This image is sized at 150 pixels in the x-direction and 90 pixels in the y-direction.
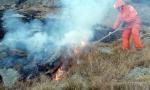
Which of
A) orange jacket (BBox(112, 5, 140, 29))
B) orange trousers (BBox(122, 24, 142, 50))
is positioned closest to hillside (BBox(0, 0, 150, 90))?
orange trousers (BBox(122, 24, 142, 50))

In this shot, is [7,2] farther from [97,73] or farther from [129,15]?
[97,73]

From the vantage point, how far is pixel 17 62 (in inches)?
176

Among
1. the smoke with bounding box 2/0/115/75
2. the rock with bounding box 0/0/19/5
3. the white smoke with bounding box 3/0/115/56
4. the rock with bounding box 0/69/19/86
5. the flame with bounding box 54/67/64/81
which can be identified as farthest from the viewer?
the rock with bounding box 0/0/19/5

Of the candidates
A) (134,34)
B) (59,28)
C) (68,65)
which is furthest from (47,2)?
(134,34)

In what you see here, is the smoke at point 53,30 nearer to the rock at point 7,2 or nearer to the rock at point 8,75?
the rock at point 8,75

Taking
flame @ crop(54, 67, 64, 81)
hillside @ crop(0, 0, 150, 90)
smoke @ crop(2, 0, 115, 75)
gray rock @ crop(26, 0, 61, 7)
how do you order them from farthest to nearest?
gray rock @ crop(26, 0, 61, 7), smoke @ crop(2, 0, 115, 75), flame @ crop(54, 67, 64, 81), hillside @ crop(0, 0, 150, 90)

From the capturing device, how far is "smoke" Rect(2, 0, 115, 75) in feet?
15.3

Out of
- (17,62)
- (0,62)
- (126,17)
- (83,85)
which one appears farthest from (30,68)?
(126,17)

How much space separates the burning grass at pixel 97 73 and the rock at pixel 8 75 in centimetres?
26

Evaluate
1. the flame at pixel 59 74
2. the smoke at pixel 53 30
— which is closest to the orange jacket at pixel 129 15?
the smoke at pixel 53 30

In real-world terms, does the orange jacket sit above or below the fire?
above

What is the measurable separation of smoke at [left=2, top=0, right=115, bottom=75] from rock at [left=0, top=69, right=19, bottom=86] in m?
0.66

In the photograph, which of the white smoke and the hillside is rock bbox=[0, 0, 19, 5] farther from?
the hillside

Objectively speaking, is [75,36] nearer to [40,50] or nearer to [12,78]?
[40,50]
